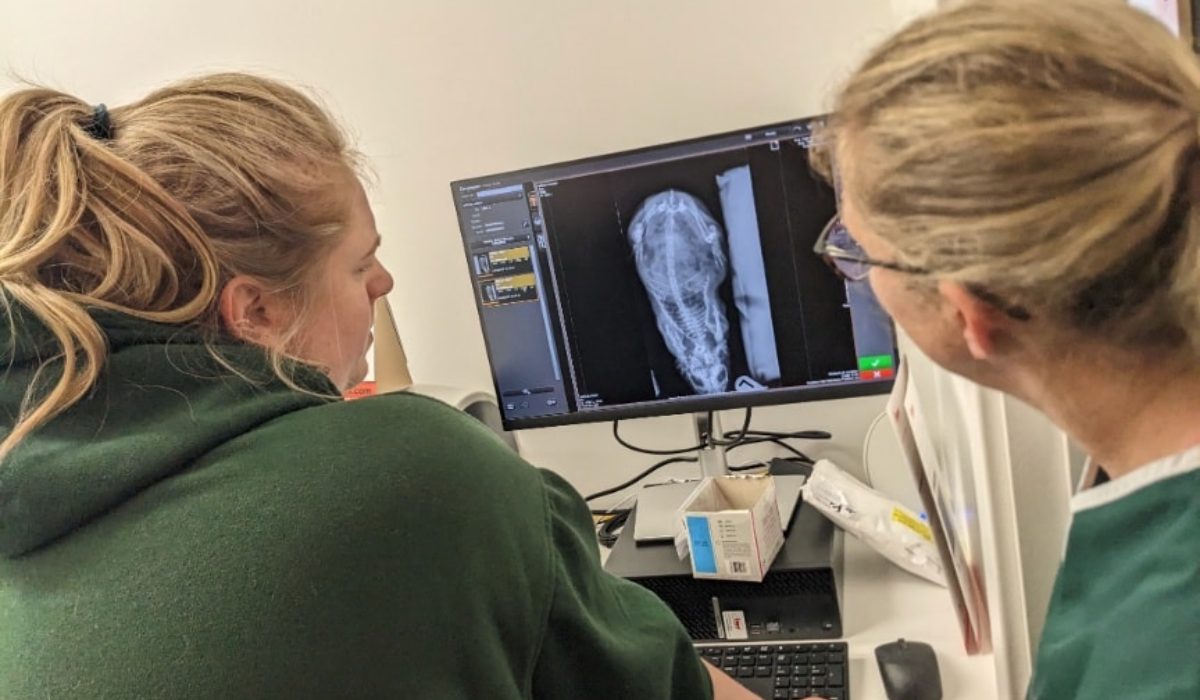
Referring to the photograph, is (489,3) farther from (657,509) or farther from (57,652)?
(57,652)

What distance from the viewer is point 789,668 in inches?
43.6

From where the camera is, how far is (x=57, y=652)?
0.65 meters

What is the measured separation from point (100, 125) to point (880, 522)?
3.13ft

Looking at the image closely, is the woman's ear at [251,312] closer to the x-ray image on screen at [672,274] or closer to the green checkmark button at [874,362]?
the x-ray image on screen at [672,274]

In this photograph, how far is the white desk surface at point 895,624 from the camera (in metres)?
1.07

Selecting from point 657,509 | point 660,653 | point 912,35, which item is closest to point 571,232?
point 657,509

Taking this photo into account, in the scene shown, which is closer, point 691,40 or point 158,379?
point 158,379

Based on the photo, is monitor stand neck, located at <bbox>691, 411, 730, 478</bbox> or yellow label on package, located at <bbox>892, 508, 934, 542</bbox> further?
monitor stand neck, located at <bbox>691, 411, 730, 478</bbox>

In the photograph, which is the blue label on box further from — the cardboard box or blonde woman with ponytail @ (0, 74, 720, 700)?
blonde woman with ponytail @ (0, 74, 720, 700)

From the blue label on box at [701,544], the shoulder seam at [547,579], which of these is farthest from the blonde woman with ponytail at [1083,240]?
the blue label on box at [701,544]

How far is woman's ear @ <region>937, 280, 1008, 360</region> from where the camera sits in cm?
63

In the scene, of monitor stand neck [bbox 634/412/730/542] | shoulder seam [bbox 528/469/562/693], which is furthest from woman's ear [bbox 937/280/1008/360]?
monitor stand neck [bbox 634/412/730/542]

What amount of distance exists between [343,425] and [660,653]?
0.34 meters

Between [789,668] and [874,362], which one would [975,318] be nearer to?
[789,668]
